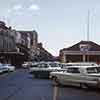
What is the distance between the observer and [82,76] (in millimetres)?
20859

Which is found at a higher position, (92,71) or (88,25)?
(88,25)

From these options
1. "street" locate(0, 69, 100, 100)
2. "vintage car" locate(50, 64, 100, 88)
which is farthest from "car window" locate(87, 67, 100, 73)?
"street" locate(0, 69, 100, 100)

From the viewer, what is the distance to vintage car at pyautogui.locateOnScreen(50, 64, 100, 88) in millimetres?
19828

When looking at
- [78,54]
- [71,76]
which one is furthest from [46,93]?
[78,54]

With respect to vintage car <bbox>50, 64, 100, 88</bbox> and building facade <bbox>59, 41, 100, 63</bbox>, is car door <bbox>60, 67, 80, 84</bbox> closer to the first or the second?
vintage car <bbox>50, 64, 100, 88</bbox>

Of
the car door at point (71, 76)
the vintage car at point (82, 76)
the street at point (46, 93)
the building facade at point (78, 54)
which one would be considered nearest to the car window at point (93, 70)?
the vintage car at point (82, 76)

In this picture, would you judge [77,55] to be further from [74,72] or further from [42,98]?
[42,98]

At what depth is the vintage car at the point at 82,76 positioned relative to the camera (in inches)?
781

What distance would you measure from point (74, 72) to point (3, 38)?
67266 mm

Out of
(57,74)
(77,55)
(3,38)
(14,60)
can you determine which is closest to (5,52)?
(3,38)

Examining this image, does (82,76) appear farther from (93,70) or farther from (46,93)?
(46,93)

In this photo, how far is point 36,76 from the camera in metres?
35.3

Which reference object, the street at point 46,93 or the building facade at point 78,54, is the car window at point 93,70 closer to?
the street at point 46,93

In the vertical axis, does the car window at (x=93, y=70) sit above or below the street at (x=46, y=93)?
above
